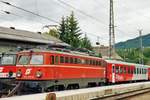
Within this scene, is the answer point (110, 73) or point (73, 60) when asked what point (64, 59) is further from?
point (110, 73)

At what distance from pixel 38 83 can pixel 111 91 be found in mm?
5199

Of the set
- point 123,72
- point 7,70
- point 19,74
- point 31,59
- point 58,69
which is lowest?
point 123,72

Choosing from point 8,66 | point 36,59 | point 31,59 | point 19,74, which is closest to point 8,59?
point 8,66

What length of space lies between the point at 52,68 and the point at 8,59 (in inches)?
149

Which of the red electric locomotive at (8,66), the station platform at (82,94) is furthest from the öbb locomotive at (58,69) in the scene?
the station platform at (82,94)

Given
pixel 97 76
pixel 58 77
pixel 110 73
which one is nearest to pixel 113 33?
pixel 110 73

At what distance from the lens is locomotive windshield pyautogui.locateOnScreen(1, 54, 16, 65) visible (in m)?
25.5

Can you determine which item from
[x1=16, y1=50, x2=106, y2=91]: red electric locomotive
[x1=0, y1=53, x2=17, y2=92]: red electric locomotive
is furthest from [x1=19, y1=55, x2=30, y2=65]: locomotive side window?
[x1=0, y1=53, x2=17, y2=92]: red electric locomotive

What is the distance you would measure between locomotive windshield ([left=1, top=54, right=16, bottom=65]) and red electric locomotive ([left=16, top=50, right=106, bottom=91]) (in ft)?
3.04

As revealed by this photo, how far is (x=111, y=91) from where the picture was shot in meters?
25.3

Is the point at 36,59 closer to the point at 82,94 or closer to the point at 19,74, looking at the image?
the point at 19,74

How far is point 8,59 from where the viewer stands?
84.1ft

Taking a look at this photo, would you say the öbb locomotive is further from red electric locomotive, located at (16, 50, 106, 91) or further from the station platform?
the station platform

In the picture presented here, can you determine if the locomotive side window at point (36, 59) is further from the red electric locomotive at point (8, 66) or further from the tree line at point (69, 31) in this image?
the tree line at point (69, 31)
